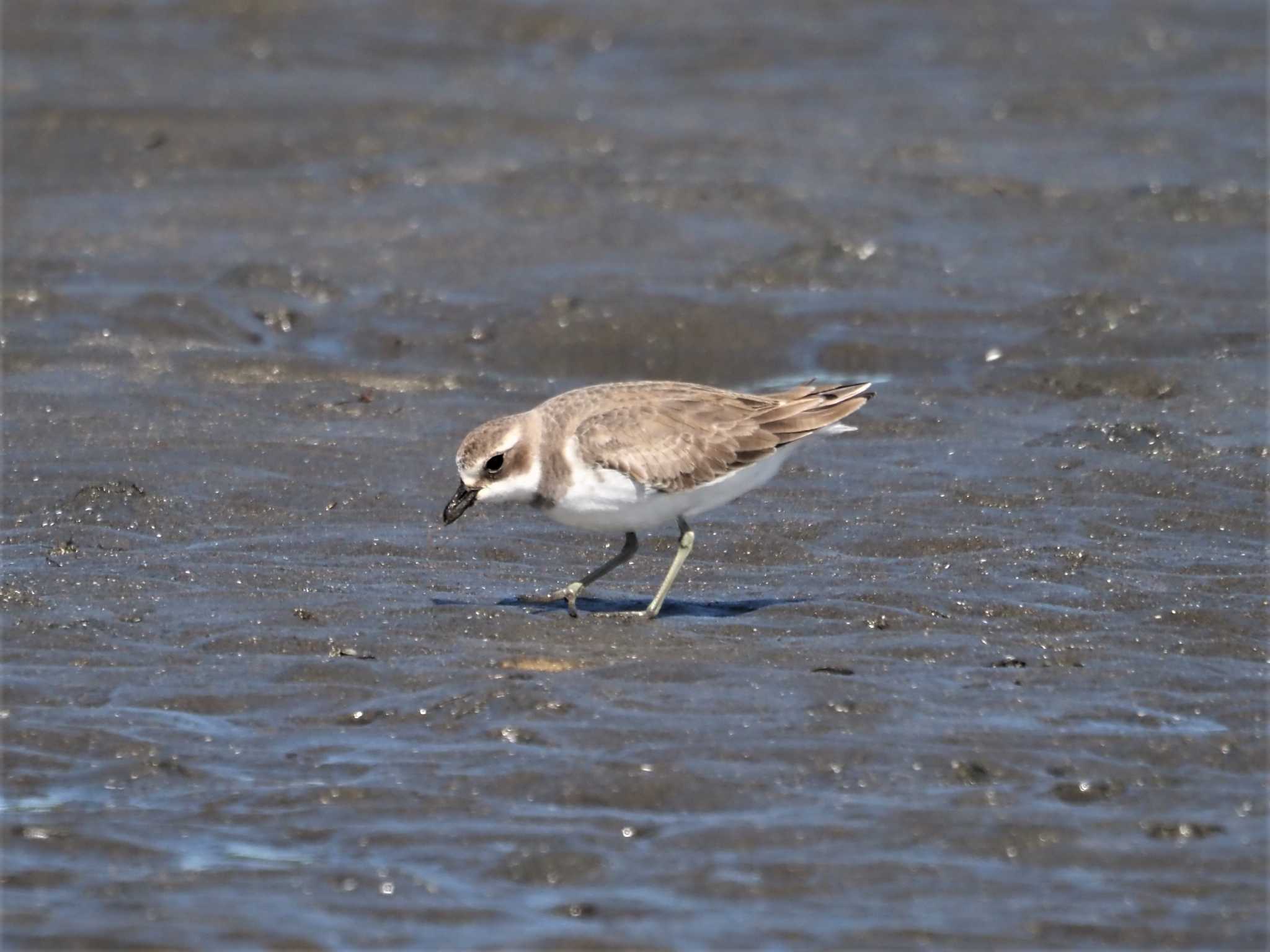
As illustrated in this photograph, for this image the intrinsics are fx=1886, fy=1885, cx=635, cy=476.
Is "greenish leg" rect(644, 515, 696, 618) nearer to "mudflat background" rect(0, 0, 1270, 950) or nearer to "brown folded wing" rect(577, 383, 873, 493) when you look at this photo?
"mudflat background" rect(0, 0, 1270, 950)

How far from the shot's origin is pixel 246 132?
58.4ft

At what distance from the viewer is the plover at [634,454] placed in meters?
8.73

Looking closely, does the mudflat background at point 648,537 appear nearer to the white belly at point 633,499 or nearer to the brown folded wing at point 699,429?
the white belly at point 633,499

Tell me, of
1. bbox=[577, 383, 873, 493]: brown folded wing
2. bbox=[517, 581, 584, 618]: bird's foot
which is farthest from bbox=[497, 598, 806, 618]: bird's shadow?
bbox=[577, 383, 873, 493]: brown folded wing

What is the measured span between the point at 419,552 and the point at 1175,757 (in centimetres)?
422

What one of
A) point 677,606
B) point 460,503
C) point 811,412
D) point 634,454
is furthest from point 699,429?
point 460,503

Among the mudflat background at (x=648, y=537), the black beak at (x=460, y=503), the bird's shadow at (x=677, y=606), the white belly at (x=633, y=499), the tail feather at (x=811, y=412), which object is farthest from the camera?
the tail feather at (x=811, y=412)

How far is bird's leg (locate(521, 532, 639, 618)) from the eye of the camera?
29.3ft

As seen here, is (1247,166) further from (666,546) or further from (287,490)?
(287,490)

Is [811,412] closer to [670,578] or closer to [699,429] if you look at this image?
[699,429]

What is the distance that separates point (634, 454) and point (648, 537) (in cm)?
194

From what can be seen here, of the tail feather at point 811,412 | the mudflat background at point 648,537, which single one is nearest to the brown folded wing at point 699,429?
the tail feather at point 811,412

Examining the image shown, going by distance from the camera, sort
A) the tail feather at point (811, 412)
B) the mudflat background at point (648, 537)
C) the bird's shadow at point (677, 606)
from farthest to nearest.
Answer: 1. the tail feather at point (811, 412)
2. the bird's shadow at point (677, 606)
3. the mudflat background at point (648, 537)

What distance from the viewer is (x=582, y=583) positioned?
355 inches
